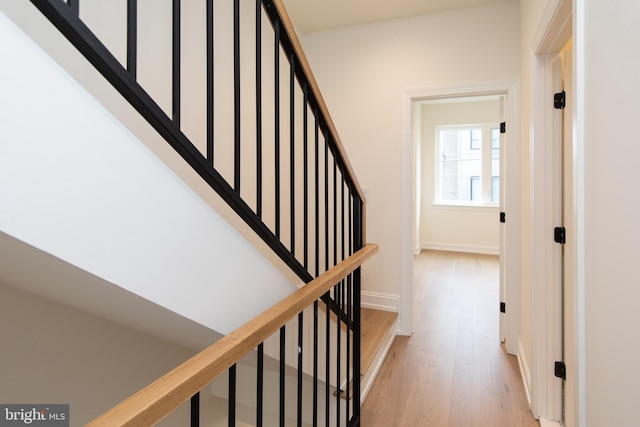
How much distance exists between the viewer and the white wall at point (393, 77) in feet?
9.23

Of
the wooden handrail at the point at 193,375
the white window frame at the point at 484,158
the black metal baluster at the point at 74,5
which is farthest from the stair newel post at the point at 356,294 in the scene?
the white window frame at the point at 484,158

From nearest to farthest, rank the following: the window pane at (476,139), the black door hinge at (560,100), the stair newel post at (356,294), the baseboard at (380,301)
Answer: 1. the stair newel post at (356,294)
2. the black door hinge at (560,100)
3. the baseboard at (380,301)
4. the window pane at (476,139)

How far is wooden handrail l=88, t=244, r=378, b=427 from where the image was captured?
53 cm

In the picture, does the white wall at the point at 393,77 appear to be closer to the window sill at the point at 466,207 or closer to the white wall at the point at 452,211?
the white wall at the point at 452,211

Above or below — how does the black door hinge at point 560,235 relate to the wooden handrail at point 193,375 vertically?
above

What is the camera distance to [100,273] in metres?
0.69

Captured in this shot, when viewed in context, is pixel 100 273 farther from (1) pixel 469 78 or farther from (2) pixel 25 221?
(1) pixel 469 78

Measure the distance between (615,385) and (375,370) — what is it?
1.75m

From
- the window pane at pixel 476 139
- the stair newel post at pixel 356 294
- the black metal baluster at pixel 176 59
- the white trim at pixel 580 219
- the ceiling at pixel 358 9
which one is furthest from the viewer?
the window pane at pixel 476 139

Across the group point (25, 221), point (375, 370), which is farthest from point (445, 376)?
point (25, 221)

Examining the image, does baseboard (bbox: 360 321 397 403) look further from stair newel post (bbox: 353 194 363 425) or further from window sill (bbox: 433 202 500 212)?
window sill (bbox: 433 202 500 212)

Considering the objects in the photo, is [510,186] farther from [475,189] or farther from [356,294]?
[475,189]

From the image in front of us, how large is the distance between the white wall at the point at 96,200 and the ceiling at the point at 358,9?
264 centimetres

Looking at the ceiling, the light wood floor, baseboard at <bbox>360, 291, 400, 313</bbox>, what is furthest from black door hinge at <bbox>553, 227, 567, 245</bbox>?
the ceiling
